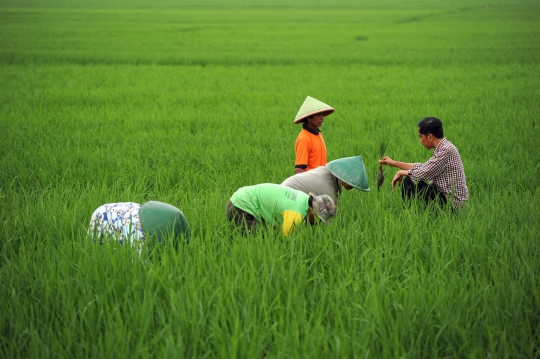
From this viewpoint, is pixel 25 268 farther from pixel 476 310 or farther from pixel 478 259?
pixel 478 259

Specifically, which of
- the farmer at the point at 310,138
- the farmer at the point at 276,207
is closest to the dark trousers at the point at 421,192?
the farmer at the point at 310,138

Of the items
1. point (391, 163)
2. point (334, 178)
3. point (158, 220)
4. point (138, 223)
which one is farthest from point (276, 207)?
point (391, 163)

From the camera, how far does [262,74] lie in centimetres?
1202

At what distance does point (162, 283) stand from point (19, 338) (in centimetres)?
57

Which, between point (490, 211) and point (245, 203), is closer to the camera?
point (245, 203)

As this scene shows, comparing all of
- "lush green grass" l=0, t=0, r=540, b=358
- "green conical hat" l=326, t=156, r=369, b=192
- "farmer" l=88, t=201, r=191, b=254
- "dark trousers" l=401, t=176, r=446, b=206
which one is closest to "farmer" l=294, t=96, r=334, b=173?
"lush green grass" l=0, t=0, r=540, b=358

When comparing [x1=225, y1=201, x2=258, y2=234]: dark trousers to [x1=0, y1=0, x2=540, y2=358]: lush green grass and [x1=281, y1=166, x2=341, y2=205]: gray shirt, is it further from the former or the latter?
[x1=281, y1=166, x2=341, y2=205]: gray shirt

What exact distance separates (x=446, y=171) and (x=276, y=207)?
1.25 meters

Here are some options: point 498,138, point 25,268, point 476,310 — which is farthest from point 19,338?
point 498,138

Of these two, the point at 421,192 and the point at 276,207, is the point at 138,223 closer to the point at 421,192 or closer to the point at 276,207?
the point at 276,207

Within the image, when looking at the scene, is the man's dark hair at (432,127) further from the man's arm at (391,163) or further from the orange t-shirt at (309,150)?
the orange t-shirt at (309,150)

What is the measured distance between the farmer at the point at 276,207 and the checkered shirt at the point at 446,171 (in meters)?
0.89

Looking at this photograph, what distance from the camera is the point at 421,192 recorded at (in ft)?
11.4

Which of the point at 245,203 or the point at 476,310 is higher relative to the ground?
the point at 245,203
